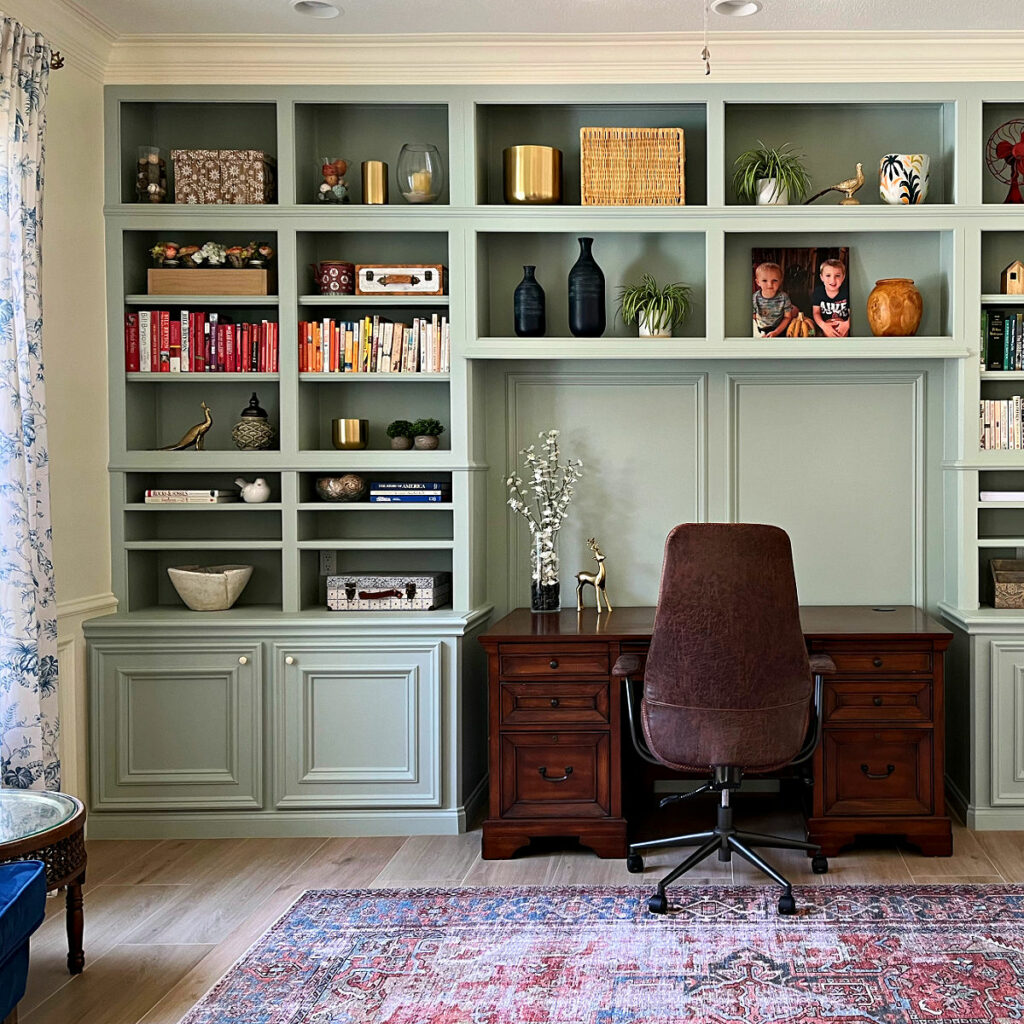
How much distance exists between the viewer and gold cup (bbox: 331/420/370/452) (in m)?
4.32

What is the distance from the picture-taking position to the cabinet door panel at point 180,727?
4086 millimetres

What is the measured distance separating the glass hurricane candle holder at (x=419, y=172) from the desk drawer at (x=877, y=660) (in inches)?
86.0

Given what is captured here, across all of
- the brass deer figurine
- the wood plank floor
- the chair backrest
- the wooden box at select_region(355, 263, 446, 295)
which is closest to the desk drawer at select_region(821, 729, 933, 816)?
the wood plank floor

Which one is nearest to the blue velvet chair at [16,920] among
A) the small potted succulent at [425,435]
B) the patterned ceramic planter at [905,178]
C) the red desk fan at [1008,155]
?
the small potted succulent at [425,435]

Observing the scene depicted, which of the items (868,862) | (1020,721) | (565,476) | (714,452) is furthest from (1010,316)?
(868,862)

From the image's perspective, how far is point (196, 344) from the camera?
14.0 feet

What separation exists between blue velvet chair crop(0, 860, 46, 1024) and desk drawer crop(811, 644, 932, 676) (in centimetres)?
247

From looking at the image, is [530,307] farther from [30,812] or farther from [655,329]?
[30,812]

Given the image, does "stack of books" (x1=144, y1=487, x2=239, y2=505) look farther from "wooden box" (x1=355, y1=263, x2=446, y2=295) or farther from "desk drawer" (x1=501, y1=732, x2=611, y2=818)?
"desk drawer" (x1=501, y1=732, x2=611, y2=818)

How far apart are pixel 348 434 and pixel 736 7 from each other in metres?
2.05

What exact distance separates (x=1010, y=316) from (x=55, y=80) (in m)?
3.62

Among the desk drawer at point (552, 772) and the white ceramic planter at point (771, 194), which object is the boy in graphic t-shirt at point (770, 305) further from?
the desk drawer at point (552, 772)

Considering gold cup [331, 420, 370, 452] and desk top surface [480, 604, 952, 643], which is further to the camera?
gold cup [331, 420, 370, 452]

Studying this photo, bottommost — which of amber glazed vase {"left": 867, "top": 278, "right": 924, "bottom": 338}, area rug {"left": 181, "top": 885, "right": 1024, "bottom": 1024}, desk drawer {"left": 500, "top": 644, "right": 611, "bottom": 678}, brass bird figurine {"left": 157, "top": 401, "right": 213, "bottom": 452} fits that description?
area rug {"left": 181, "top": 885, "right": 1024, "bottom": 1024}
